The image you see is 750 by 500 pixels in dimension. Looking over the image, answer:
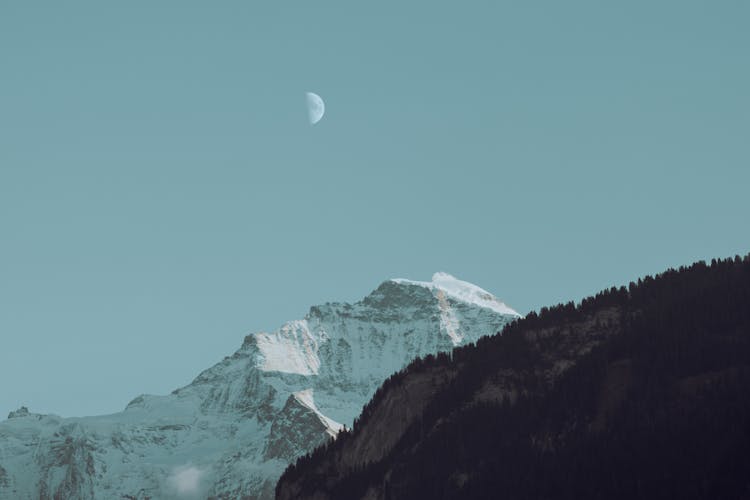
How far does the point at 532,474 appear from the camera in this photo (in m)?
193

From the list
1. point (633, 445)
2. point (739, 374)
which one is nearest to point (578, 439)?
point (633, 445)

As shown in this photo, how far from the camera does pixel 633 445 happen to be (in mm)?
191125

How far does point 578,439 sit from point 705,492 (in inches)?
1049

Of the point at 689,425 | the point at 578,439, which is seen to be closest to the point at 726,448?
the point at 689,425

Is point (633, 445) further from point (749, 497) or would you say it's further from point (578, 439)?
point (749, 497)

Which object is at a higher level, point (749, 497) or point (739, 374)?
point (739, 374)

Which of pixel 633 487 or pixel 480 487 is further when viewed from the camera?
pixel 480 487

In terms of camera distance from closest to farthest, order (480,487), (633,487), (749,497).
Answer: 1. (749,497)
2. (633,487)
3. (480,487)

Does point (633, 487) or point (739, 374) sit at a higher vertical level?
point (739, 374)

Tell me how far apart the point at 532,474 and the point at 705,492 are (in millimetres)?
24833

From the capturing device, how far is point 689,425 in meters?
190

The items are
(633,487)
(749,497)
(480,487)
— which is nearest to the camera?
(749,497)

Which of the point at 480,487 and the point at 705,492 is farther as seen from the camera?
the point at 480,487

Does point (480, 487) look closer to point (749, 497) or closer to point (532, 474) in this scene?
point (532, 474)
